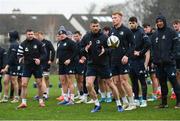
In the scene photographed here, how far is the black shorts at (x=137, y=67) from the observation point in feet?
48.7

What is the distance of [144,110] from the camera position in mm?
14133

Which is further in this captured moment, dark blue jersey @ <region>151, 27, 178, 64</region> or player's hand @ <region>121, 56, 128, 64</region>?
dark blue jersey @ <region>151, 27, 178, 64</region>

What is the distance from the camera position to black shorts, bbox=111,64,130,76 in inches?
563

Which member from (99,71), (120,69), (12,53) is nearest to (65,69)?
(12,53)

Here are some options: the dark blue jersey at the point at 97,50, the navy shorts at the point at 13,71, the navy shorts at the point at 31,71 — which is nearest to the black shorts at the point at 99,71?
the dark blue jersey at the point at 97,50

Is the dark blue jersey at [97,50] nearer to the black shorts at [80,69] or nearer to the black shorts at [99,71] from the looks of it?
the black shorts at [99,71]

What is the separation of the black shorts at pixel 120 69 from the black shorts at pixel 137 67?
19.7 inches

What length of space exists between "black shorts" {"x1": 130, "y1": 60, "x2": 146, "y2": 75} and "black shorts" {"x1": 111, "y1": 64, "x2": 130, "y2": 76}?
499 mm

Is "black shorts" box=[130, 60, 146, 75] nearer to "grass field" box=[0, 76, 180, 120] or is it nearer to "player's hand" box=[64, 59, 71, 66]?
"grass field" box=[0, 76, 180, 120]

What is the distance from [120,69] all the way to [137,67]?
0.74 metres

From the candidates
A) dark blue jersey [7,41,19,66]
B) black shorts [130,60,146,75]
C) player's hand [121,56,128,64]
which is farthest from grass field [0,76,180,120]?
dark blue jersey [7,41,19,66]

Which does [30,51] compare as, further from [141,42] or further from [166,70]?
[166,70]

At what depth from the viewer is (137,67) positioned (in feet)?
48.7

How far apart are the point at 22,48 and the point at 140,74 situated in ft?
12.0
